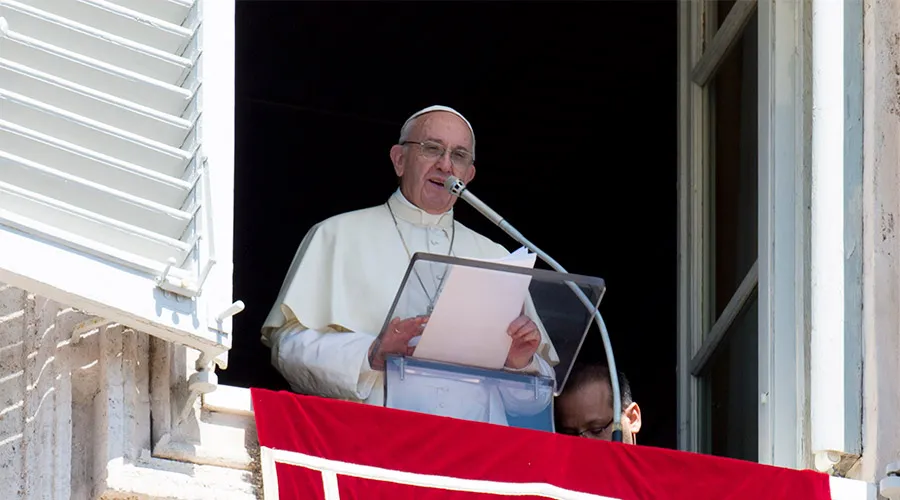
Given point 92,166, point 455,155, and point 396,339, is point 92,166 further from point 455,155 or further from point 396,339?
point 455,155

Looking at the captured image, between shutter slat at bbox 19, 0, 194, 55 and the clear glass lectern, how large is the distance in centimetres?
75

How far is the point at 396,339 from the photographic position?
5.50 metres

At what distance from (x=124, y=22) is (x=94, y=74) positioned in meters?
0.17

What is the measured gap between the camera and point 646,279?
9188 millimetres

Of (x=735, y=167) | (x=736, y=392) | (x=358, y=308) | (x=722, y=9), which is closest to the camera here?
(x=358, y=308)

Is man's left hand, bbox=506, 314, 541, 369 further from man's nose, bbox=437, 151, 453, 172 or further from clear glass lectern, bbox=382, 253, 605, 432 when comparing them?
man's nose, bbox=437, 151, 453, 172

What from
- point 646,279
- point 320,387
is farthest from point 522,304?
point 646,279

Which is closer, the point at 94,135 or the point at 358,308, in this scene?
the point at 94,135

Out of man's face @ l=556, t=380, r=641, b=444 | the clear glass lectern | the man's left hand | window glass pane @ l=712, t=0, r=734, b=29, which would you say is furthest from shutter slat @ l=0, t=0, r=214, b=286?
window glass pane @ l=712, t=0, r=734, b=29

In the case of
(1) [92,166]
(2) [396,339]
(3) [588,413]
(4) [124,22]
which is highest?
(4) [124,22]

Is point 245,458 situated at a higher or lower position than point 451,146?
lower

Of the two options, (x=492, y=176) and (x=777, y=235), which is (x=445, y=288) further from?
(x=492, y=176)

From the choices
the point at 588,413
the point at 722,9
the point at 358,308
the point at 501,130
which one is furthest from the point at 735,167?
the point at 501,130

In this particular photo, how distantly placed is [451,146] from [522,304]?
1178 millimetres
